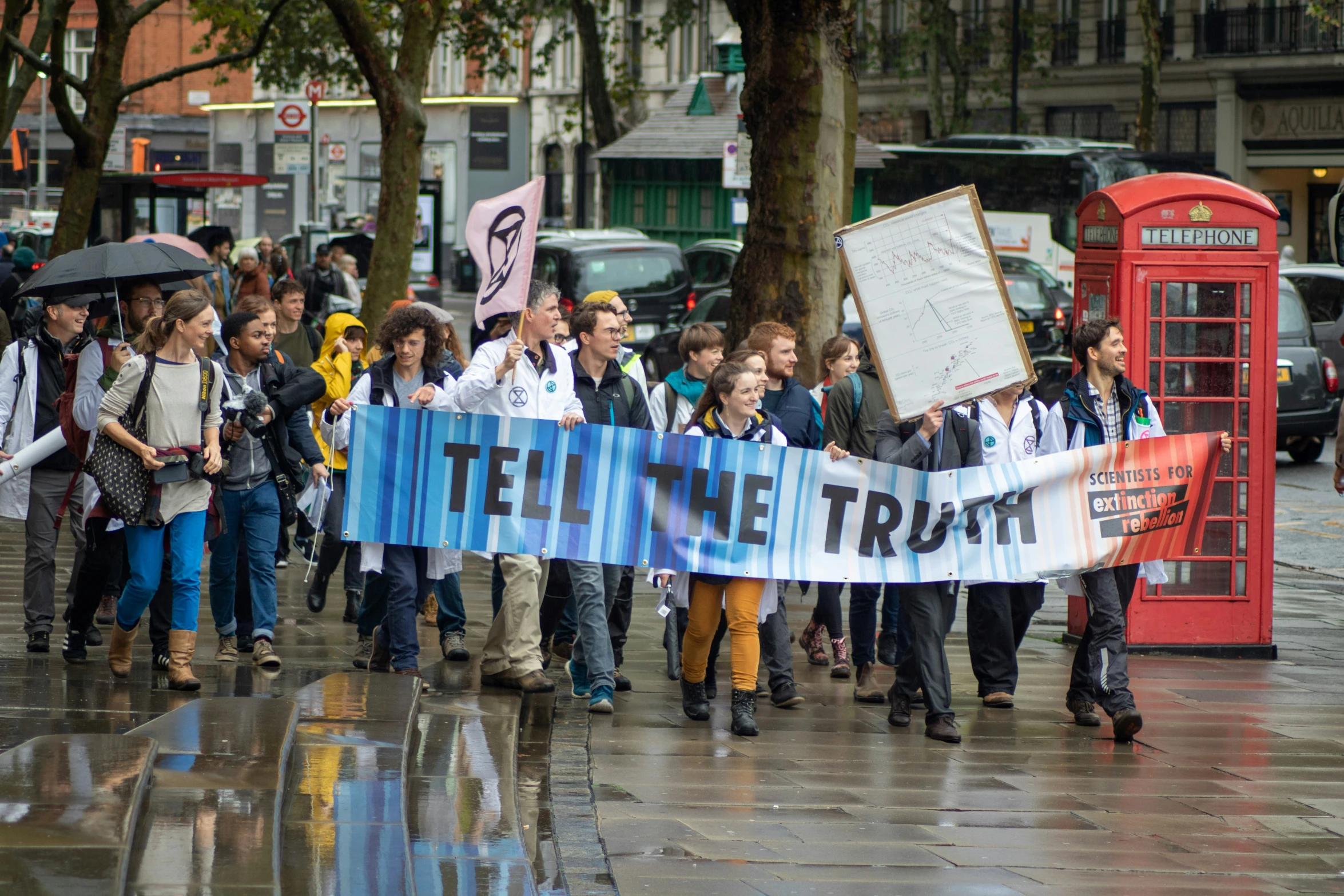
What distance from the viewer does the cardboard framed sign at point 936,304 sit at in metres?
7.50

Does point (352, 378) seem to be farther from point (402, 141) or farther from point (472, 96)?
point (472, 96)

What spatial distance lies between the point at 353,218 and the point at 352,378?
125ft

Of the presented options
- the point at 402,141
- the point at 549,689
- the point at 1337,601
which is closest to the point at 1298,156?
the point at 402,141

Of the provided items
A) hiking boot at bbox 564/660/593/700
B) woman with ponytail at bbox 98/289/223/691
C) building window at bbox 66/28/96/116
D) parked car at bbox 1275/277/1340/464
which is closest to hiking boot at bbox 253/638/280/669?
woman with ponytail at bbox 98/289/223/691

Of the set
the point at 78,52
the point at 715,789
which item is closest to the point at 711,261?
the point at 715,789

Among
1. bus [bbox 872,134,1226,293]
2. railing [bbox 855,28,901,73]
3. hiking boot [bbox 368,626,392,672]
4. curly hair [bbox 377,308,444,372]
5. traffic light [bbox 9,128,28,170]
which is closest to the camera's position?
curly hair [bbox 377,308,444,372]

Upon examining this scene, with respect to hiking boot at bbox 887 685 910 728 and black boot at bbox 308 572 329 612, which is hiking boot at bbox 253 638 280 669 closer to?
black boot at bbox 308 572 329 612

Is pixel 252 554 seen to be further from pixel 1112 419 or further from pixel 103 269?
pixel 1112 419

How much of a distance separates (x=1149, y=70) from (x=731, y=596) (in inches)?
1272

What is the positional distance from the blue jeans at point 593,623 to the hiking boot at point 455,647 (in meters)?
1.07

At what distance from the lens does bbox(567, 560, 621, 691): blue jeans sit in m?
7.85

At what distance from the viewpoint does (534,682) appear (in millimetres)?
8039

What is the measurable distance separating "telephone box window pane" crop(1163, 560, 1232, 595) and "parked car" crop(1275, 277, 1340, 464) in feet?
30.6

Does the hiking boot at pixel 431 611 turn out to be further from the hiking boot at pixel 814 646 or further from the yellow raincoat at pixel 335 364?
the hiking boot at pixel 814 646
